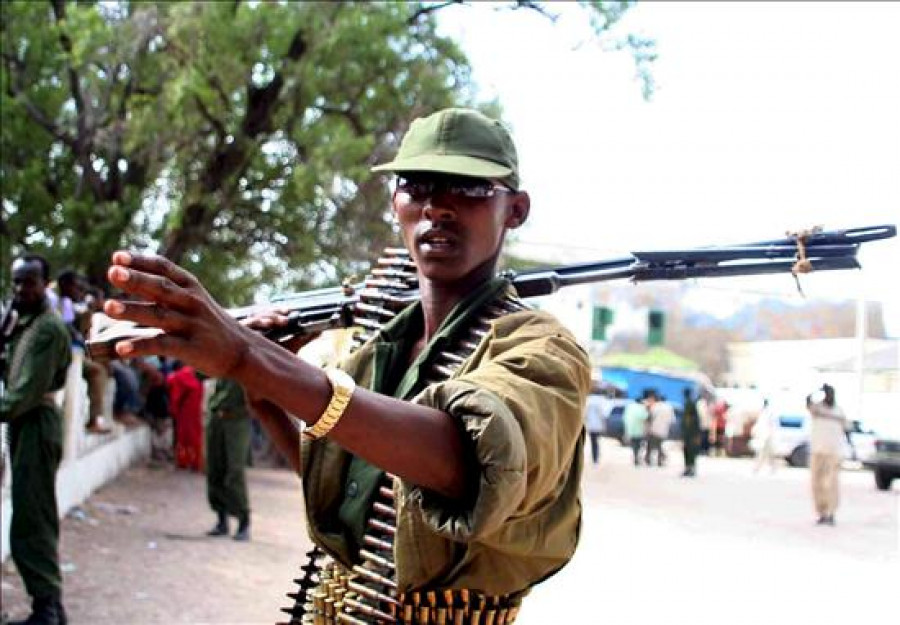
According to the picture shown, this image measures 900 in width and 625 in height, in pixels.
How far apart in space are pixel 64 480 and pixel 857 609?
26.8 ft

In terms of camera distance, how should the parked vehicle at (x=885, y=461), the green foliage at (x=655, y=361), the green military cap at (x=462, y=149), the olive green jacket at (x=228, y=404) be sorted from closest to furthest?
1. the green military cap at (x=462, y=149)
2. the olive green jacket at (x=228, y=404)
3. the parked vehicle at (x=885, y=461)
4. the green foliage at (x=655, y=361)

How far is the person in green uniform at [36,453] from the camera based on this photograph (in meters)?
6.79

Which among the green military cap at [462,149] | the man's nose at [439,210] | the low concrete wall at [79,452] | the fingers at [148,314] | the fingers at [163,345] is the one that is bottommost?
the low concrete wall at [79,452]

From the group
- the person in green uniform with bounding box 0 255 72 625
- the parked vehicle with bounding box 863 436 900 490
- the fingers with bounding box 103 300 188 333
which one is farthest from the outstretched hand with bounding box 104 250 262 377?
the parked vehicle with bounding box 863 436 900 490

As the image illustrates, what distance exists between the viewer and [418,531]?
7.62 ft

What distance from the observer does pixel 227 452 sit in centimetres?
1109

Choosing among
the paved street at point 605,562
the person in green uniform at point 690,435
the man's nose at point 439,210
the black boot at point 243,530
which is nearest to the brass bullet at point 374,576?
the man's nose at point 439,210

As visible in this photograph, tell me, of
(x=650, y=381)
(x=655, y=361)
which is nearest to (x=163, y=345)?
(x=650, y=381)

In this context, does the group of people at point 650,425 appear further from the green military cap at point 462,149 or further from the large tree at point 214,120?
the green military cap at point 462,149

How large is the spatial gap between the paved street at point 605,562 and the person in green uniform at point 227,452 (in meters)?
0.31

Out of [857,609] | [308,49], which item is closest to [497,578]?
[857,609]

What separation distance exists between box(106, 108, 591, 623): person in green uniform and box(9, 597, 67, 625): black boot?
Result: 4337mm

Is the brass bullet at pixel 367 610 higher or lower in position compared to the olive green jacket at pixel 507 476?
lower

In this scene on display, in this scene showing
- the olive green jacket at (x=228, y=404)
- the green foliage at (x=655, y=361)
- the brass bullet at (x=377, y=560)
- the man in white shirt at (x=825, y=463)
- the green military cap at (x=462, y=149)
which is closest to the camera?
the green military cap at (x=462, y=149)
